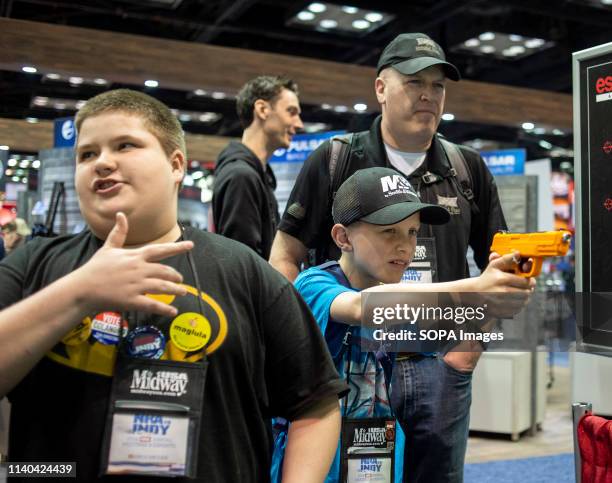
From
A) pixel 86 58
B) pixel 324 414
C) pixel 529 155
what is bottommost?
pixel 324 414

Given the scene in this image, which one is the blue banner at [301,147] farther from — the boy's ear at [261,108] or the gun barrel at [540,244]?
the gun barrel at [540,244]

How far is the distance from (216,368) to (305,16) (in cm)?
788

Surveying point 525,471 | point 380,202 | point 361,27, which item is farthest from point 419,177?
point 361,27

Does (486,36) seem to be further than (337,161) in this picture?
Yes

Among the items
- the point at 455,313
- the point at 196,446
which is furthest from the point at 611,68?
the point at 196,446

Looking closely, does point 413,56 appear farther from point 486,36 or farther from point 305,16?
point 486,36

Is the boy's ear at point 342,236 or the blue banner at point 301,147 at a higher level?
the blue banner at point 301,147

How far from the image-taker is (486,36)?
30.7 feet

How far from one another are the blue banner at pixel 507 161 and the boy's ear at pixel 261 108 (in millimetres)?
4851

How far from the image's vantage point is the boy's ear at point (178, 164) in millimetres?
1292

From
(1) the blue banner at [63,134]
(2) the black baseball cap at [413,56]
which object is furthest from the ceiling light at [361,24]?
(2) the black baseball cap at [413,56]

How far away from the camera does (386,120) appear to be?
214cm

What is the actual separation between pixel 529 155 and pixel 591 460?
50.5 feet

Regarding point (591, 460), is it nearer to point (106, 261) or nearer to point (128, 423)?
point (128, 423)
